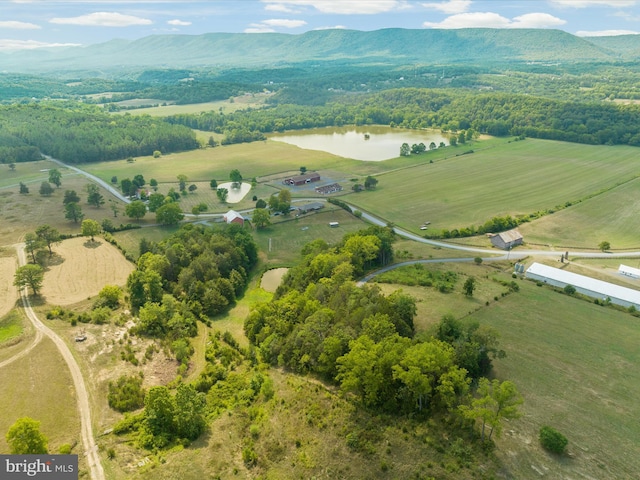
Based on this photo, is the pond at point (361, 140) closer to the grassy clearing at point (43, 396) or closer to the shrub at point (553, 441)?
the grassy clearing at point (43, 396)

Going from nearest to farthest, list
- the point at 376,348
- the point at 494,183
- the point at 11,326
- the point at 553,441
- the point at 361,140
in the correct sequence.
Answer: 1. the point at 553,441
2. the point at 376,348
3. the point at 11,326
4. the point at 494,183
5. the point at 361,140

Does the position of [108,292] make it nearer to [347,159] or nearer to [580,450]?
[580,450]

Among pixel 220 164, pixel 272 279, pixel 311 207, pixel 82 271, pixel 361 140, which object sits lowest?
pixel 272 279

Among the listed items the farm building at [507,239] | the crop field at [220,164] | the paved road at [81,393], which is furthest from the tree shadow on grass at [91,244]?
the farm building at [507,239]

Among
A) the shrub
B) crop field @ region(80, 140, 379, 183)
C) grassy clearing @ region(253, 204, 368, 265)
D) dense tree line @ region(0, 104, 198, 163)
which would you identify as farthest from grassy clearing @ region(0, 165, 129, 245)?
the shrub

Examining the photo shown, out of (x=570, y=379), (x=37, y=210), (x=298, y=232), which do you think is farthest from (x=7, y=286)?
(x=570, y=379)

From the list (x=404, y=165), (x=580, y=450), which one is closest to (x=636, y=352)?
(x=580, y=450)

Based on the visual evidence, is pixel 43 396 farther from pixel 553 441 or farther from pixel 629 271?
pixel 629 271
